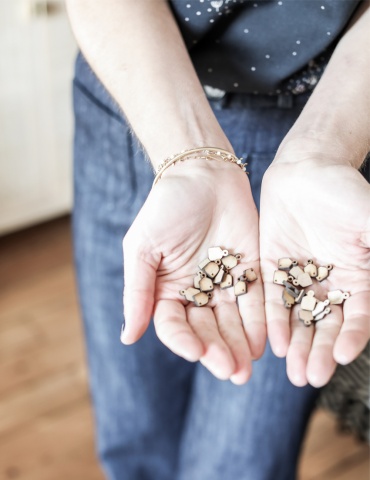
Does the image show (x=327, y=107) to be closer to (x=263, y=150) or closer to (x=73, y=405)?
(x=263, y=150)

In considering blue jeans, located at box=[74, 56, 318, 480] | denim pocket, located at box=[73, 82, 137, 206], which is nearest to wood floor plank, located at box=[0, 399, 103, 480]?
blue jeans, located at box=[74, 56, 318, 480]

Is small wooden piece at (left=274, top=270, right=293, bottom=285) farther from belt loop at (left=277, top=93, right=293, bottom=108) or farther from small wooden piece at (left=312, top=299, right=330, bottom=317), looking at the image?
belt loop at (left=277, top=93, right=293, bottom=108)

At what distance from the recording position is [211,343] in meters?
0.74

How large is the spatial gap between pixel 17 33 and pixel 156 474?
1136mm

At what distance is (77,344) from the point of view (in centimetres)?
187

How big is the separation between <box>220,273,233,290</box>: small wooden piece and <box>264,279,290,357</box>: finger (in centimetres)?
4

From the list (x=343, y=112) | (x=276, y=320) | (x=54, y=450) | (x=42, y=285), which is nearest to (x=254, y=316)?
(x=276, y=320)

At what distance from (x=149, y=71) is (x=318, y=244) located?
0.28 m

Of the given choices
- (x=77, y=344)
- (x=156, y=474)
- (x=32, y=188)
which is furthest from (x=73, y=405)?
(x=32, y=188)

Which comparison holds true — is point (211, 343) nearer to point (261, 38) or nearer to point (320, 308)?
point (320, 308)

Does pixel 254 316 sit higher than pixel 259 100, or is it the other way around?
pixel 259 100

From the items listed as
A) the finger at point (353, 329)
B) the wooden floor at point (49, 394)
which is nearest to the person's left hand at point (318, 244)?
the finger at point (353, 329)

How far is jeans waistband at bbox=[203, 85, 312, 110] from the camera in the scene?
0.94m

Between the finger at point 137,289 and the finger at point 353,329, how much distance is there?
0.63 feet
